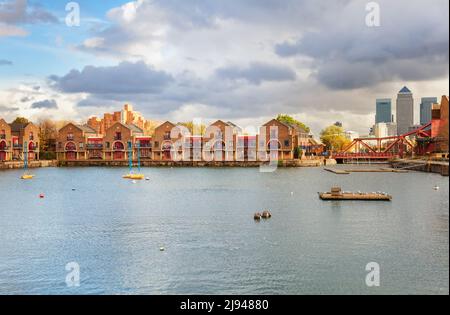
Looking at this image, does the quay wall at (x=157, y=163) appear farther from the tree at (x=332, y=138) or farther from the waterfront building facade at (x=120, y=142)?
the tree at (x=332, y=138)

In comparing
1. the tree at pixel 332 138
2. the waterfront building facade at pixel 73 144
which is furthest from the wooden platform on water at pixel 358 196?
the tree at pixel 332 138

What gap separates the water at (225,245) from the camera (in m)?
18.2

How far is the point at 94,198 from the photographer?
153ft

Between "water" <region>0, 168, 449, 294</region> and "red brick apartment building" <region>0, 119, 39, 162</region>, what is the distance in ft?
226

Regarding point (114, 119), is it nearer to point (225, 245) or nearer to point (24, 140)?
point (24, 140)

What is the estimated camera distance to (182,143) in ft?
354

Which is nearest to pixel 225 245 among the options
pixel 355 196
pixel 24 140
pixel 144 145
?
pixel 355 196

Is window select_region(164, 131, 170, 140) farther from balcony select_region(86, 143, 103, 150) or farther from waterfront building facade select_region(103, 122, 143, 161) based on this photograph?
balcony select_region(86, 143, 103, 150)

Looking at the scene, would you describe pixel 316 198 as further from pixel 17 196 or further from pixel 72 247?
pixel 17 196

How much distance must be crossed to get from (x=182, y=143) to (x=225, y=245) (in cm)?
8429

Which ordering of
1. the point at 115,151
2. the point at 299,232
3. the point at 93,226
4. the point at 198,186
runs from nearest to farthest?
the point at 299,232 → the point at 93,226 → the point at 198,186 → the point at 115,151

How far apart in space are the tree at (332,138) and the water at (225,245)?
296 feet
